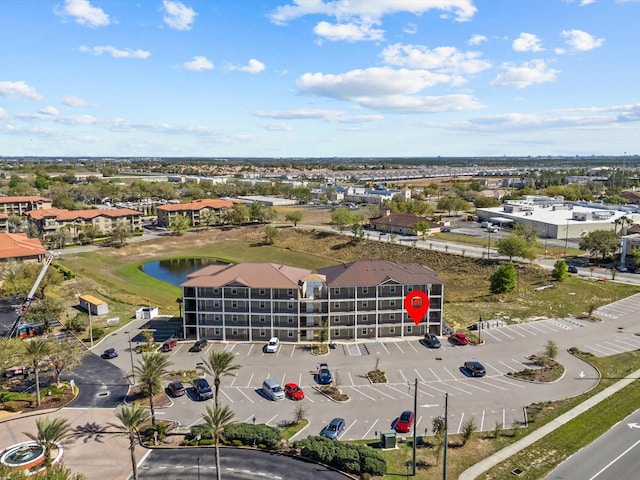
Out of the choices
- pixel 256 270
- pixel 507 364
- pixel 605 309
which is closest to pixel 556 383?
pixel 507 364

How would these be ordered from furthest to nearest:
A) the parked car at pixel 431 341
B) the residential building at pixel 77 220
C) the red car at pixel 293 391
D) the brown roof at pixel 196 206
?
the brown roof at pixel 196 206
the residential building at pixel 77 220
the parked car at pixel 431 341
the red car at pixel 293 391

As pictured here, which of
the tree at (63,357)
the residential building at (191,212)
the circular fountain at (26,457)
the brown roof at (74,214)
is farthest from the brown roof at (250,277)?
the residential building at (191,212)

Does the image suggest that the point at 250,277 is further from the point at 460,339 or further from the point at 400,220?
the point at 400,220

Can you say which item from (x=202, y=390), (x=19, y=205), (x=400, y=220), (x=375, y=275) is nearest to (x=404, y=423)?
(x=202, y=390)

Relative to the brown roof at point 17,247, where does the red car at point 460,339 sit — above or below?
below

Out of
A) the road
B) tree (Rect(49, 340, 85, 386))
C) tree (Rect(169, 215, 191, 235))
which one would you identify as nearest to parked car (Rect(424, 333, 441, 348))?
the road

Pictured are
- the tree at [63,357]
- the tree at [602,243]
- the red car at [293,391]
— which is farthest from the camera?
the tree at [602,243]

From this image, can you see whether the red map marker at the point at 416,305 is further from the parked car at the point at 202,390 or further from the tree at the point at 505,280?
the parked car at the point at 202,390
